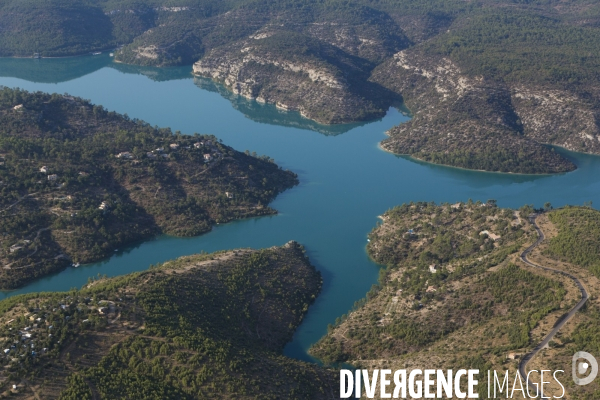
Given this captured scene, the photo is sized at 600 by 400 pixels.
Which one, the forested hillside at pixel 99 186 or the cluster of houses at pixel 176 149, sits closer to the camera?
the forested hillside at pixel 99 186

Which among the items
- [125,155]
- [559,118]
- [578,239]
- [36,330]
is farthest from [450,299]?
[559,118]

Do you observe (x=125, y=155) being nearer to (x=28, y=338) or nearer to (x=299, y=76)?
(x=28, y=338)

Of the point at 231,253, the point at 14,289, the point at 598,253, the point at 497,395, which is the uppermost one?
the point at 598,253

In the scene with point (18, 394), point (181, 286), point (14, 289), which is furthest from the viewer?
point (14, 289)

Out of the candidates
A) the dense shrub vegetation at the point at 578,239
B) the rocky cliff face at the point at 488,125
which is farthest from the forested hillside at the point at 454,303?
the rocky cliff face at the point at 488,125

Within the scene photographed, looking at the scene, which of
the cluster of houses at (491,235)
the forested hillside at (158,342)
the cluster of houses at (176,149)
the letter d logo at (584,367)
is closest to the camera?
the letter d logo at (584,367)

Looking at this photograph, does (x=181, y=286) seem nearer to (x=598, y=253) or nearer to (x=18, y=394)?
(x=18, y=394)

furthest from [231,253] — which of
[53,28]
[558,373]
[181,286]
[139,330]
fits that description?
[53,28]

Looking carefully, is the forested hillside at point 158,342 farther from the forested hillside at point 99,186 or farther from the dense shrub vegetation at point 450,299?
the forested hillside at point 99,186
